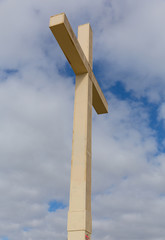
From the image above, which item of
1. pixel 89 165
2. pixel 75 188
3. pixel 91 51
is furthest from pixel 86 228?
pixel 91 51

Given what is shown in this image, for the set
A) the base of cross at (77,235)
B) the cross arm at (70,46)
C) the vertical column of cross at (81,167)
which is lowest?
the base of cross at (77,235)

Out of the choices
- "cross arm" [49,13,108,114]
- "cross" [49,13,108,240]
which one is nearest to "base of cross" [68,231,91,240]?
"cross" [49,13,108,240]

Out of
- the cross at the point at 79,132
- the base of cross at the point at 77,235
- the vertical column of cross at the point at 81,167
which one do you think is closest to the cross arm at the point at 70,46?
the cross at the point at 79,132

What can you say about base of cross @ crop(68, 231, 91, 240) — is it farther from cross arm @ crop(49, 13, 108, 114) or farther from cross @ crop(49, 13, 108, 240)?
cross arm @ crop(49, 13, 108, 114)

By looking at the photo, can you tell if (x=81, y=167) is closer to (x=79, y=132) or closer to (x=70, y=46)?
(x=79, y=132)

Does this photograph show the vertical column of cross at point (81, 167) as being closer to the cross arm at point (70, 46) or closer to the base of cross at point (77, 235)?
the base of cross at point (77, 235)

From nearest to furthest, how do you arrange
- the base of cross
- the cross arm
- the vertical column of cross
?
1. the base of cross
2. the vertical column of cross
3. the cross arm

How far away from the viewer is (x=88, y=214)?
709 cm

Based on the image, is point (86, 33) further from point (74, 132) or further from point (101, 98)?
point (74, 132)

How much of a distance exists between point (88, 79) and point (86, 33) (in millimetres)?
1999

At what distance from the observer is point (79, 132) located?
8023 mm

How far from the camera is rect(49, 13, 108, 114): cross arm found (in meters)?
7.38

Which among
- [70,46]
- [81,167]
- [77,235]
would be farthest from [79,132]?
[77,235]

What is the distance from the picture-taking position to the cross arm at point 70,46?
7.38 meters
